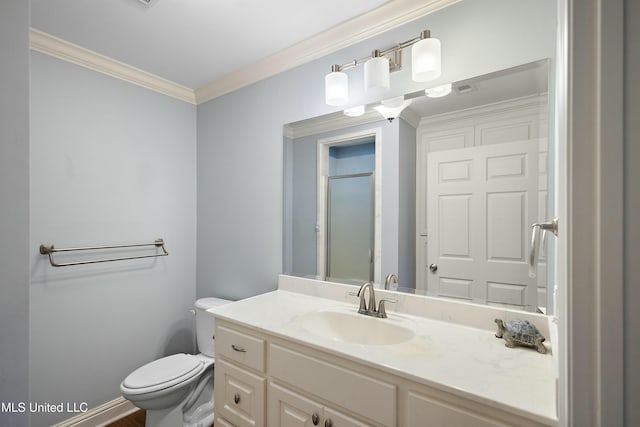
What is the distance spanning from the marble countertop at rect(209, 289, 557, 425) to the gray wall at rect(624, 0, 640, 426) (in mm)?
377

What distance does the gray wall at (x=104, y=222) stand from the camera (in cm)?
160

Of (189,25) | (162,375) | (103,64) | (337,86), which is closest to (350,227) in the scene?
(337,86)

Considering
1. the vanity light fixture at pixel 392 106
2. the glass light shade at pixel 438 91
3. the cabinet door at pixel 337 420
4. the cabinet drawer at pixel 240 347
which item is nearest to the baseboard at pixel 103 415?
the cabinet drawer at pixel 240 347

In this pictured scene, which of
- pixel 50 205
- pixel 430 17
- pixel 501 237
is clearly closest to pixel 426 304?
pixel 501 237

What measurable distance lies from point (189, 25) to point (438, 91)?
1373mm

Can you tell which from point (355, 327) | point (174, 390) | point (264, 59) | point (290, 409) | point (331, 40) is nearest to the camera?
point (290, 409)

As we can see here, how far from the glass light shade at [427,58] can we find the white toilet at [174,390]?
1.97 meters

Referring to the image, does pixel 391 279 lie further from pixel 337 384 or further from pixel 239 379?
pixel 239 379

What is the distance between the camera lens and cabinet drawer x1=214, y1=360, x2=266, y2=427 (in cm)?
117

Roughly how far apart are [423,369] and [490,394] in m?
0.17

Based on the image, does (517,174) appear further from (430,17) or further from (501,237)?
(430,17)

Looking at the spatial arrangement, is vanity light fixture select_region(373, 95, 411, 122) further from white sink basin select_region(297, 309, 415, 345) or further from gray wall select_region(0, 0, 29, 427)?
gray wall select_region(0, 0, 29, 427)

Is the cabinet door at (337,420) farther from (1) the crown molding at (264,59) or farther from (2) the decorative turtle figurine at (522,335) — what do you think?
(1) the crown molding at (264,59)

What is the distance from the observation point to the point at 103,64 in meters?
1.82
